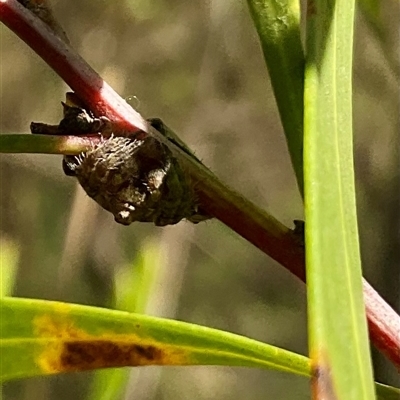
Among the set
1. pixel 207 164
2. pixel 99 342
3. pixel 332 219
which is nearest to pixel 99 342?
pixel 99 342

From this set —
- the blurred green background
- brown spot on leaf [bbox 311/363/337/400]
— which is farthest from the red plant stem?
the blurred green background

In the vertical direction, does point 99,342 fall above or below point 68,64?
below

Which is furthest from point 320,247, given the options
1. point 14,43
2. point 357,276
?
point 14,43

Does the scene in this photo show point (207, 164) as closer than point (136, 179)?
No

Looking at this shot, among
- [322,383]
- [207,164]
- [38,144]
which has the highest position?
[207,164]

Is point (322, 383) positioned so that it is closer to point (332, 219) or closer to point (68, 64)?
point (332, 219)

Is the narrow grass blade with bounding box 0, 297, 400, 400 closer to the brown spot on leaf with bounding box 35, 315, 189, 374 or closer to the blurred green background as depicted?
the brown spot on leaf with bounding box 35, 315, 189, 374

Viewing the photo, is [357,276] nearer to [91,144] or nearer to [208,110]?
[91,144]
